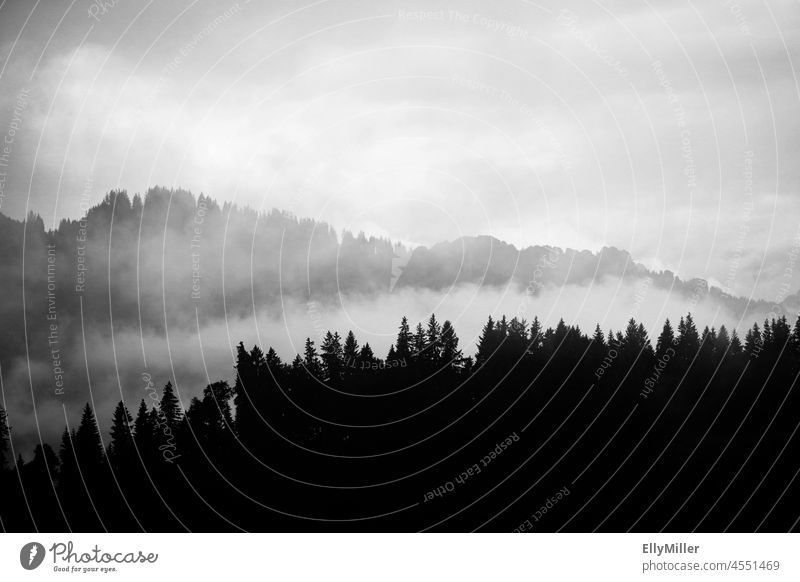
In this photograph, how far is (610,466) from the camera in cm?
2209

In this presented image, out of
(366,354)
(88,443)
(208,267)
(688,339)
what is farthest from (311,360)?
(688,339)

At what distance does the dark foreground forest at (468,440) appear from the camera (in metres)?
21.0

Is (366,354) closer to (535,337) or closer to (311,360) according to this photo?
(311,360)

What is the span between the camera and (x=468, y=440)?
2225 cm

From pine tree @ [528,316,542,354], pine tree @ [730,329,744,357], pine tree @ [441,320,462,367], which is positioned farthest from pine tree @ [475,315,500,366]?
pine tree @ [730,329,744,357]

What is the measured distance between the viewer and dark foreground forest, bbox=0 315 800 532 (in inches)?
826

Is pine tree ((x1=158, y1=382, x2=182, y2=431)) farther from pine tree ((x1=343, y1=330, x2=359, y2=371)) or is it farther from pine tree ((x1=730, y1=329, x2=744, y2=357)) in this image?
pine tree ((x1=730, y1=329, x2=744, y2=357))
